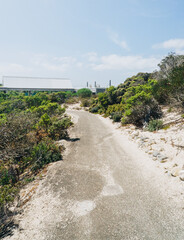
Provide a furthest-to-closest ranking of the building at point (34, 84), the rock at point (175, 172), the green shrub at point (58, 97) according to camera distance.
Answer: the building at point (34, 84)
the green shrub at point (58, 97)
the rock at point (175, 172)

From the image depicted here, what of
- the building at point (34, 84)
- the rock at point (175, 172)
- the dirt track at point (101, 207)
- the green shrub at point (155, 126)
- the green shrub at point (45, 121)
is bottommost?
the dirt track at point (101, 207)

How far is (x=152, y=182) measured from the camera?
6.43 metres

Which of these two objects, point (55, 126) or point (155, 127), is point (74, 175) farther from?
point (155, 127)

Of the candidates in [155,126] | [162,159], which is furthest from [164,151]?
[155,126]

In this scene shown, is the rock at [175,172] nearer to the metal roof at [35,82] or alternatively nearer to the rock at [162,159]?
the rock at [162,159]

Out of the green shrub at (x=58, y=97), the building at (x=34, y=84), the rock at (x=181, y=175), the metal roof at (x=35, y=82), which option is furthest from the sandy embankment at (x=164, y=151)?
the metal roof at (x=35, y=82)

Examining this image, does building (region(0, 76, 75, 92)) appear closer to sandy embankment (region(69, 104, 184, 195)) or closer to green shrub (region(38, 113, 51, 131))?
green shrub (region(38, 113, 51, 131))

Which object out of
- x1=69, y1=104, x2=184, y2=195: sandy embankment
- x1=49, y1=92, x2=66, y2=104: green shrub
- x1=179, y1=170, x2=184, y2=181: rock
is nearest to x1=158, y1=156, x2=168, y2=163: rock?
x1=69, y1=104, x2=184, y2=195: sandy embankment

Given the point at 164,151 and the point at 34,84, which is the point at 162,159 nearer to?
the point at 164,151

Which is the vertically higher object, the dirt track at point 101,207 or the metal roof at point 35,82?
the metal roof at point 35,82

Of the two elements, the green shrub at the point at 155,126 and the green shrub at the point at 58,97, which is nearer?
the green shrub at the point at 155,126

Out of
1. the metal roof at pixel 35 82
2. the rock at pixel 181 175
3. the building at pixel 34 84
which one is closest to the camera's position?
the rock at pixel 181 175

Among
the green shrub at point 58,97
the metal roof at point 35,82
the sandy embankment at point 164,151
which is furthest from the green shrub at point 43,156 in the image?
the metal roof at point 35,82

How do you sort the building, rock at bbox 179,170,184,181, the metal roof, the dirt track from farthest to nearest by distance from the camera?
the metal roof < the building < rock at bbox 179,170,184,181 < the dirt track
